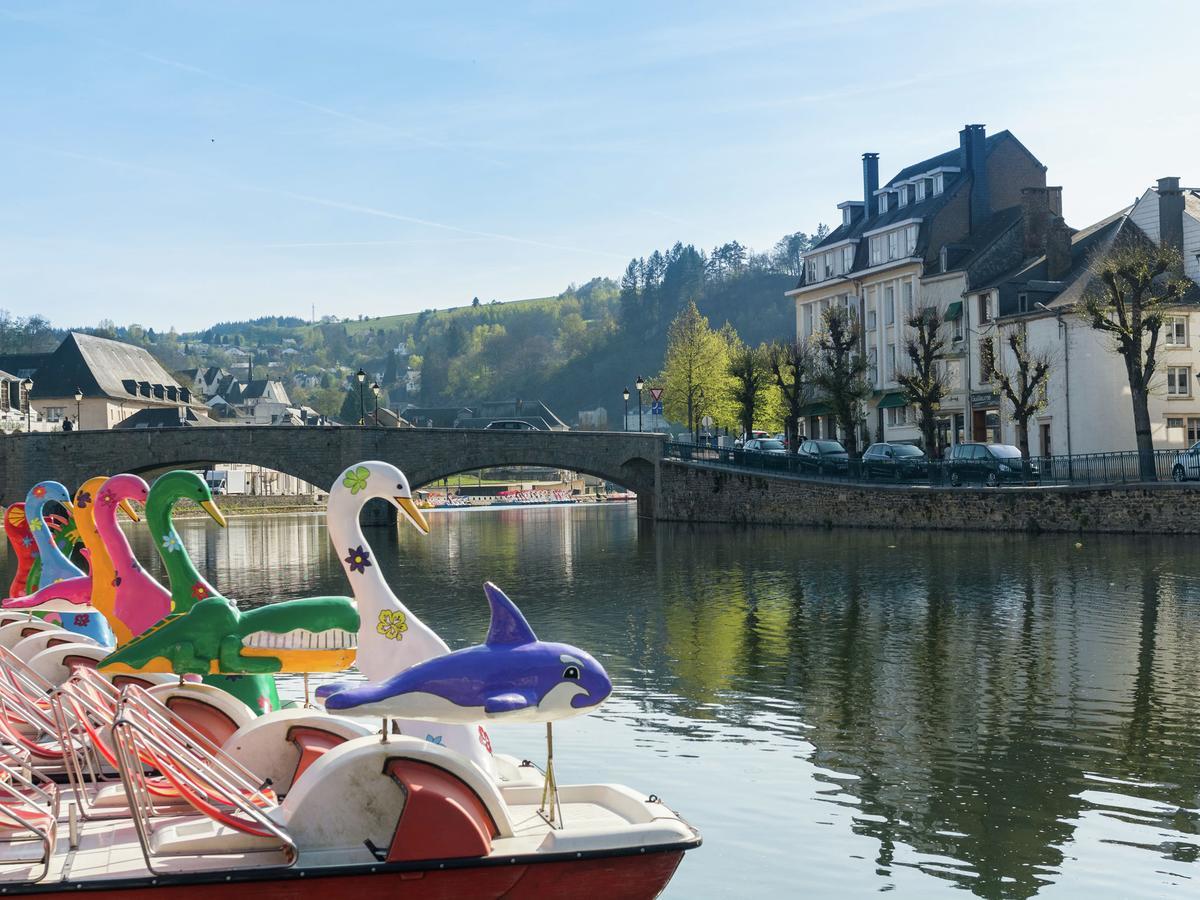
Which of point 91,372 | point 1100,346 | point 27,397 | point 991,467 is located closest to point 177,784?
point 991,467

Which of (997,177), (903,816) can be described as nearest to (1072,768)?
(903,816)

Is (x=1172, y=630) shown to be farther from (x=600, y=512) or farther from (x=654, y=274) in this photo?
(x=654, y=274)

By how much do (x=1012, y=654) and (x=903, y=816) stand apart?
9.34 metres

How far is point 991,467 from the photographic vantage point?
4816 cm

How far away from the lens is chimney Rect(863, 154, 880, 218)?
7769 cm

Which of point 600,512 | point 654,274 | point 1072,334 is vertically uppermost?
point 654,274

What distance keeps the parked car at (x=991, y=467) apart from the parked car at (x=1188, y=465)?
16.5 feet

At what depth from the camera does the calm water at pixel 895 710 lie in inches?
426

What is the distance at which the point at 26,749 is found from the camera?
10102 millimetres

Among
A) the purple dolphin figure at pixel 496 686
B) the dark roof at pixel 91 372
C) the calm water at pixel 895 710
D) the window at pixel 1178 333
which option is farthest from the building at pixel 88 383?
the purple dolphin figure at pixel 496 686

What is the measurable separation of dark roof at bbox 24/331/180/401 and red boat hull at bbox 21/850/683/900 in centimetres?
9523

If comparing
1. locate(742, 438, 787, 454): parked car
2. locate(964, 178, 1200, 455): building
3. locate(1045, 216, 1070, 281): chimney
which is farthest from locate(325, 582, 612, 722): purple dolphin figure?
locate(1045, 216, 1070, 281): chimney

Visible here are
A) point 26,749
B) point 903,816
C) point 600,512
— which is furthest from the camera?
point 600,512

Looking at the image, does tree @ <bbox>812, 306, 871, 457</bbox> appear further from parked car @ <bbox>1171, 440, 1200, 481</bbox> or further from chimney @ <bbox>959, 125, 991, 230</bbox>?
parked car @ <bbox>1171, 440, 1200, 481</bbox>
